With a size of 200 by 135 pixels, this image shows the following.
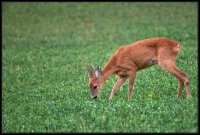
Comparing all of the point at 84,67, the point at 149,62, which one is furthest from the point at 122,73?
the point at 84,67

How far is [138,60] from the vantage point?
1324 centimetres

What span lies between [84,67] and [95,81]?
5.88 m

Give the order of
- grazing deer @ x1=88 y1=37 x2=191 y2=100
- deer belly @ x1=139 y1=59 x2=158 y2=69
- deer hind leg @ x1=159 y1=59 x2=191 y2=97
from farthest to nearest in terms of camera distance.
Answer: deer belly @ x1=139 y1=59 x2=158 y2=69
grazing deer @ x1=88 y1=37 x2=191 y2=100
deer hind leg @ x1=159 y1=59 x2=191 y2=97

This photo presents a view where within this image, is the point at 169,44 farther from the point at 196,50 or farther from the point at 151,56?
the point at 196,50

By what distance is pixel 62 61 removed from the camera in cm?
2102

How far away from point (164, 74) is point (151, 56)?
2.78m

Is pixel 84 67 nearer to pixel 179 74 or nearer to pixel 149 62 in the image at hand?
pixel 149 62

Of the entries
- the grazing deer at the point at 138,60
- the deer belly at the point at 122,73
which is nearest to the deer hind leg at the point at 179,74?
the grazing deer at the point at 138,60

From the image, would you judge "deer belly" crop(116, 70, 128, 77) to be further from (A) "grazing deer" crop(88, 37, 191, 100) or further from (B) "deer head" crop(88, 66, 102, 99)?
(B) "deer head" crop(88, 66, 102, 99)

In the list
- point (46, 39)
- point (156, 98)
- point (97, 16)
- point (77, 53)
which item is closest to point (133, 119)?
point (156, 98)

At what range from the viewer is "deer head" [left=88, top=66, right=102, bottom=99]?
44.1 feet

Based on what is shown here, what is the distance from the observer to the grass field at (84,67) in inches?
404

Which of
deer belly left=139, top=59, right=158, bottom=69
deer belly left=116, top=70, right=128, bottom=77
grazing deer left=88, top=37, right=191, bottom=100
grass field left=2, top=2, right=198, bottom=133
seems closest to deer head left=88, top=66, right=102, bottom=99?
grazing deer left=88, top=37, right=191, bottom=100

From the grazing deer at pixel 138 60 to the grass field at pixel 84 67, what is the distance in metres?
0.43
